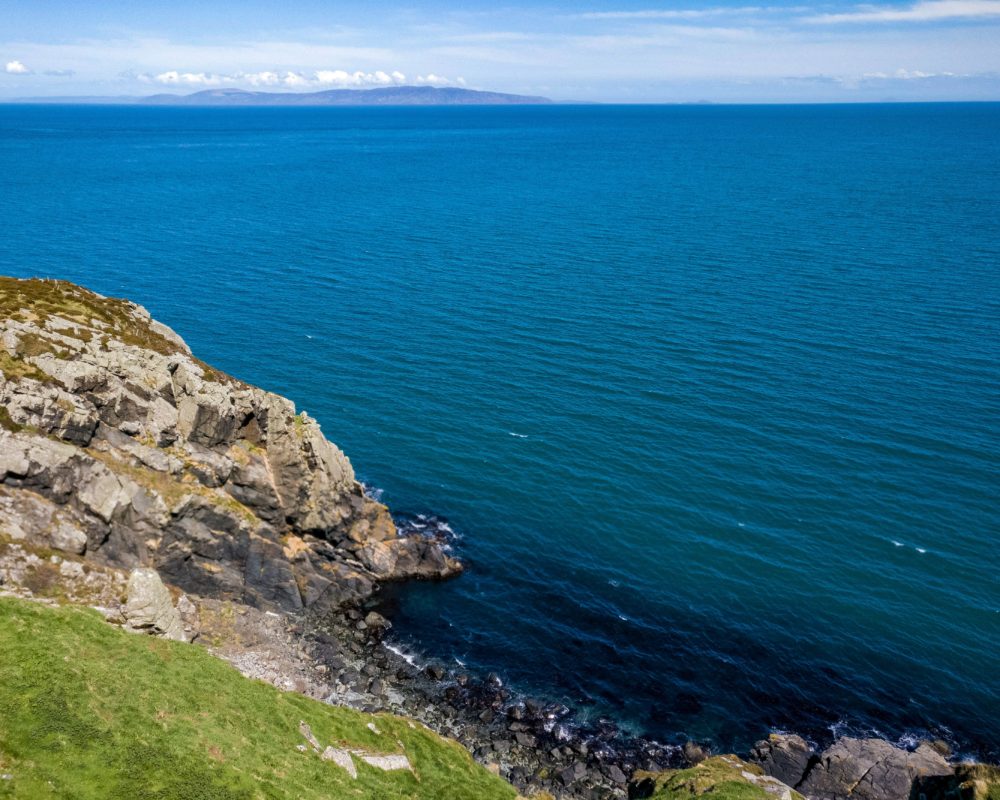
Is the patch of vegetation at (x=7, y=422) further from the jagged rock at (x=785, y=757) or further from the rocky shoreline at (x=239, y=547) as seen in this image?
the jagged rock at (x=785, y=757)

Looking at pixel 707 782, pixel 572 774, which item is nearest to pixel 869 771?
pixel 707 782

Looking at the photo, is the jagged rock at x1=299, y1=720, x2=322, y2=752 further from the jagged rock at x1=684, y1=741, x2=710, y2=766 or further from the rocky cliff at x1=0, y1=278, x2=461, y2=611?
the jagged rock at x1=684, y1=741, x2=710, y2=766

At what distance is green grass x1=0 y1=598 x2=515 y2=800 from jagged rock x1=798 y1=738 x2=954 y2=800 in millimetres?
21531

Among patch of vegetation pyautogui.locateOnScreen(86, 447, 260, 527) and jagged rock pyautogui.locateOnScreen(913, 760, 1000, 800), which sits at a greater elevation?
patch of vegetation pyautogui.locateOnScreen(86, 447, 260, 527)

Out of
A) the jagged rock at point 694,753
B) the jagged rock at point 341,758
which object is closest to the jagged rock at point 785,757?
the jagged rock at point 694,753

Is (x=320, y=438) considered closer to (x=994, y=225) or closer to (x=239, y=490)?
(x=239, y=490)

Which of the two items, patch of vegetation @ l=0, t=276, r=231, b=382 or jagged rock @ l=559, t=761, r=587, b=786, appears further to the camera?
patch of vegetation @ l=0, t=276, r=231, b=382

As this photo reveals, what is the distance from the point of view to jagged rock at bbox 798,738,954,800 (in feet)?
168

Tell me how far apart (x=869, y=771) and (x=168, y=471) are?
56.5 m

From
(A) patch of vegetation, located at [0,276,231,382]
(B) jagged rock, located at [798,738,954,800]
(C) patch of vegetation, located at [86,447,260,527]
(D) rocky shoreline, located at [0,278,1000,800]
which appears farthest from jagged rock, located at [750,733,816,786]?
(A) patch of vegetation, located at [0,276,231,382]

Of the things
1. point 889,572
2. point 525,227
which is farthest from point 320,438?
point 525,227

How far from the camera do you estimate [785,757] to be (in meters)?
54.2

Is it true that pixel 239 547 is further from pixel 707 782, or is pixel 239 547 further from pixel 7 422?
pixel 707 782

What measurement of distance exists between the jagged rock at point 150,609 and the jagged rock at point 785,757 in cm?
4037
